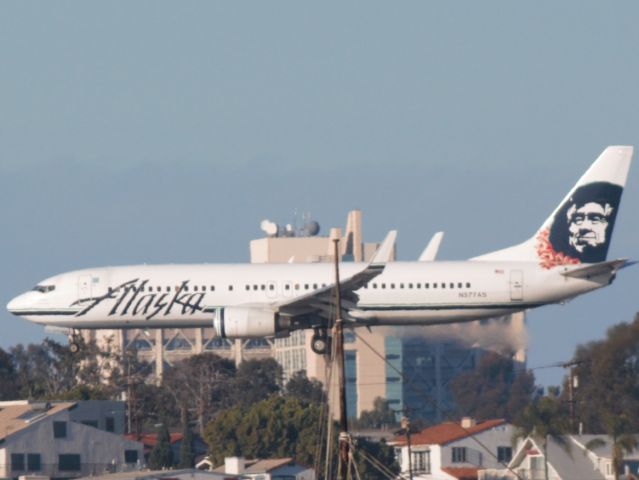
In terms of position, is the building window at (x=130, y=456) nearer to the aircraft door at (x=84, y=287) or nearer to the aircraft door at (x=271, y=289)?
the aircraft door at (x=84, y=287)

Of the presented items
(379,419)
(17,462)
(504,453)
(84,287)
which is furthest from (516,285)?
(379,419)

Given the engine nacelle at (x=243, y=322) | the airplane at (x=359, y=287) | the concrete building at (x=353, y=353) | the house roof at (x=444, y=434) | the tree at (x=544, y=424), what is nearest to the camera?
the engine nacelle at (x=243, y=322)

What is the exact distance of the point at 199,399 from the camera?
130 metres

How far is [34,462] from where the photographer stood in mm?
84750

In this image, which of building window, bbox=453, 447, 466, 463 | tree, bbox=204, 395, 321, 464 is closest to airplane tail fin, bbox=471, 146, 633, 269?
building window, bbox=453, 447, 466, 463

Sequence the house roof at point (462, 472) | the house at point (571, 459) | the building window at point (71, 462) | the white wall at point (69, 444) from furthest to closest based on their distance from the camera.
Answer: the house roof at point (462, 472) → the building window at point (71, 462) → the white wall at point (69, 444) → the house at point (571, 459)

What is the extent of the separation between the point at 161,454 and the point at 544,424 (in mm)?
21554

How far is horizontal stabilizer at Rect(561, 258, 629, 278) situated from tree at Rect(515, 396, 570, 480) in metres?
15.1

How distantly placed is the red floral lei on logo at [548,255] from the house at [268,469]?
55.8ft

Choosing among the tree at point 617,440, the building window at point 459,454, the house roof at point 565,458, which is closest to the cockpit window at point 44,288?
the house roof at point 565,458

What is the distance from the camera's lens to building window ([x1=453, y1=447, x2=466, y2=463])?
9441 cm

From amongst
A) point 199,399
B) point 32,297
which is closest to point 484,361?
point 199,399

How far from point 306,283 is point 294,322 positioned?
1.57 meters

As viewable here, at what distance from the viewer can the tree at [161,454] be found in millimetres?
94144
